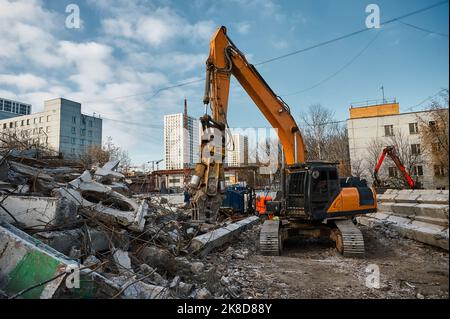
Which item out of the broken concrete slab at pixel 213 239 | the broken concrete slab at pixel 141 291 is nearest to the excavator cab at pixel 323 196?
the broken concrete slab at pixel 213 239

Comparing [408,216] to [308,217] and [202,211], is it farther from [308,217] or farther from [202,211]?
[202,211]

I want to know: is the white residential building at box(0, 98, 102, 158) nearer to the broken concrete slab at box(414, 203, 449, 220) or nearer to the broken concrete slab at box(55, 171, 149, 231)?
the broken concrete slab at box(55, 171, 149, 231)

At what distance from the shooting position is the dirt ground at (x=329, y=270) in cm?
362

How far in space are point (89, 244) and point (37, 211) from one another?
912mm

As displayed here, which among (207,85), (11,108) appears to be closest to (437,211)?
(207,85)

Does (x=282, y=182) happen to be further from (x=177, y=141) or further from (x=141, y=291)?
(x=177, y=141)

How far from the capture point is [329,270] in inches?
211

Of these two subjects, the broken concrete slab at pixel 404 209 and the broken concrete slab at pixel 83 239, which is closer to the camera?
the broken concrete slab at pixel 83 239

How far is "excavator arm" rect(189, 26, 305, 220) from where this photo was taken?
7.48 metres

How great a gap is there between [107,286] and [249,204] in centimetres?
1207

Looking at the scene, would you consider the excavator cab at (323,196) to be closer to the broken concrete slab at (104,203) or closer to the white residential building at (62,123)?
the broken concrete slab at (104,203)

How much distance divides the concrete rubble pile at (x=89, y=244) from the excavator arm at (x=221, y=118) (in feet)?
2.72
